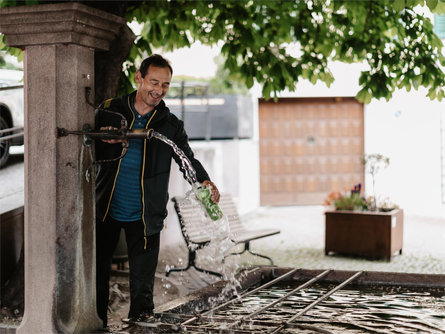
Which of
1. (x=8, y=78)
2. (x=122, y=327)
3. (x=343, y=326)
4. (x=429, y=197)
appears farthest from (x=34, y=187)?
(x=429, y=197)

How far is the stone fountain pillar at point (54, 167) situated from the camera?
4.08 metres

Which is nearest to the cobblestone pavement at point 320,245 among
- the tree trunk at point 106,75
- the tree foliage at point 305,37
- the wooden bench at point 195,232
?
the wooden bench at point 195,232

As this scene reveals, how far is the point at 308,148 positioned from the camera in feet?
61.2

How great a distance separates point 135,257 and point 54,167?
32.1 inches

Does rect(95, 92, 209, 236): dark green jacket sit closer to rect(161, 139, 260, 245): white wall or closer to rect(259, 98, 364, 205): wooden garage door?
rect(161, 139, 260, 245): white wall

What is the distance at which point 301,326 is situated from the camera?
151 inches

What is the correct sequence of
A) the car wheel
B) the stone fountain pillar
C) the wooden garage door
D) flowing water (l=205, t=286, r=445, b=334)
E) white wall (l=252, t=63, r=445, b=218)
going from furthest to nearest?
1. the wooden garage door
2. white wall (l=252, t=63, r=445, b=218)
3. the car wheel
4. flowing water (l=205, t=286, r=445, b=334)
5. the stone fountain pillar

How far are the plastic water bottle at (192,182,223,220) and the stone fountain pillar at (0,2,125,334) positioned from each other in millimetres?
714

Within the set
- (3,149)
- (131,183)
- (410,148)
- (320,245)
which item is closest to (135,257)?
(131,183)

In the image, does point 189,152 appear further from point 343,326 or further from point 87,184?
point 343,326

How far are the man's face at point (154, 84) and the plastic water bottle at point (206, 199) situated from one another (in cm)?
62

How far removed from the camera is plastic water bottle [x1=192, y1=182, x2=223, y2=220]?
439 cm

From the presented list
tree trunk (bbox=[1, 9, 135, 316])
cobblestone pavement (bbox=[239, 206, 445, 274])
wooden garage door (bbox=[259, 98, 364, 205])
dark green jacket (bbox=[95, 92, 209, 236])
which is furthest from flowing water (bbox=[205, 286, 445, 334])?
wooden garage door (bbox=[259, 98, 364, 205])

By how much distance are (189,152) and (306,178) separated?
14418 millimetres
